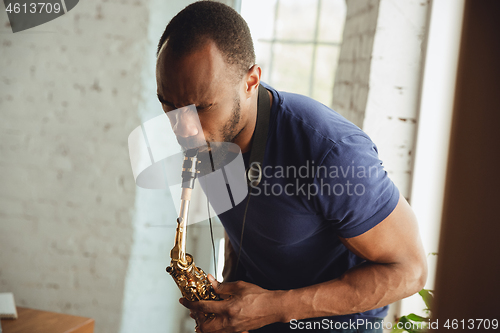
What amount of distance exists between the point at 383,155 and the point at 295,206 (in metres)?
0.94

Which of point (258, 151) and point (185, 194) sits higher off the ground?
point (258, 151)

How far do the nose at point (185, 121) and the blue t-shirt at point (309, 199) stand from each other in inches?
7.5

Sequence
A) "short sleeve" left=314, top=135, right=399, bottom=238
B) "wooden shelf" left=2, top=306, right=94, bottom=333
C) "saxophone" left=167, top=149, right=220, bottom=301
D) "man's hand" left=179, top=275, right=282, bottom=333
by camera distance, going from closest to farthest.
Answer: "short sleeve" left=314, top=135, right=399, bottom=238, "man's hand" left=179, top=275, right=282, bottom=333, "saxophone" left=167, top=149, right=220, bottom=301, "wooden shelf" left=2, top=306, right=94, bottom=333

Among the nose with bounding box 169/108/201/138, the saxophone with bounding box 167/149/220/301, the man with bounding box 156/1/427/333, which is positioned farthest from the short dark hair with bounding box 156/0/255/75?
the saxophone with bounding box 167/149/220/301

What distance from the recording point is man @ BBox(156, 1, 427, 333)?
1.03 meters

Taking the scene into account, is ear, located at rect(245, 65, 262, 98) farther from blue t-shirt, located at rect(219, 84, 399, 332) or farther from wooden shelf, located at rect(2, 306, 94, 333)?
wooden shelf, located at rect(2, 306, 94, 333)

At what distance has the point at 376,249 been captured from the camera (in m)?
1.07

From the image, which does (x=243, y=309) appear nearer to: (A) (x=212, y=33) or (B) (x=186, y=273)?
(B) (x=186, y=273)

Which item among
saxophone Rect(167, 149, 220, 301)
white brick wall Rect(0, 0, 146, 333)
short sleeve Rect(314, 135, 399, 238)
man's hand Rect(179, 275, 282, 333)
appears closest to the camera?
short sleeve Rect(314, 135, 399, 238)

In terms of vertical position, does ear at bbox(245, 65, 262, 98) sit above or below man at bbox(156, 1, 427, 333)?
above

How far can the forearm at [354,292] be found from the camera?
→ 1087 mm

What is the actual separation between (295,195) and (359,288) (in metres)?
0.32

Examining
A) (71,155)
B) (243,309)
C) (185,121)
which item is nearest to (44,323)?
(71,155)

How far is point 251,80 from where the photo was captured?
1144mm
